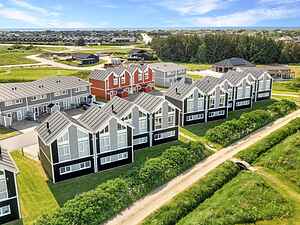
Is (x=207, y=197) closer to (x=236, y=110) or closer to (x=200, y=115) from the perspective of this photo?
(x=200, y=115)

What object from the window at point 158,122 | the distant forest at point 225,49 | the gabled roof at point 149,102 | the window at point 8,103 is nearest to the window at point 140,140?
the window at point 158,122

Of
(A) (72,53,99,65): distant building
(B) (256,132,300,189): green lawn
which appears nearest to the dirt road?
(B) (256,132,300,189): green lawn

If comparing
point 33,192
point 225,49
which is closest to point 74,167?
point 33,192

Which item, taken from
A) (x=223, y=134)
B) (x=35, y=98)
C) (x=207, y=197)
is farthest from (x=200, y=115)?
(x=35, y=98)

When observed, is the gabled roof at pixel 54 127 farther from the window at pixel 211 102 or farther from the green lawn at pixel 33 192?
the window at pixel 211 102

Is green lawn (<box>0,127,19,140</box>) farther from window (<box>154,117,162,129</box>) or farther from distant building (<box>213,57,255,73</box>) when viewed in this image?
distant building (<box>213,57,255,73</box>)

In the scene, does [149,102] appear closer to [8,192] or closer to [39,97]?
[8,192]
